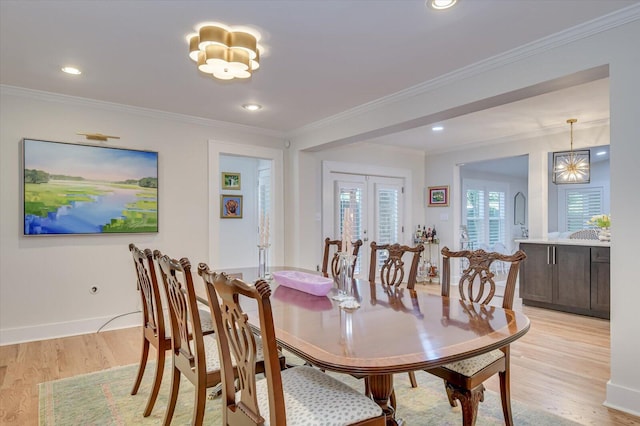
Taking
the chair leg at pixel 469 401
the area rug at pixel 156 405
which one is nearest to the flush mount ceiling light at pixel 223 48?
the area rug at pixel 156 405

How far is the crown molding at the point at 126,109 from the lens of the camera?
355cm

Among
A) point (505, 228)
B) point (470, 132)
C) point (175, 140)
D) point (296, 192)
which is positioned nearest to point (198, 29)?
point (175, 140)

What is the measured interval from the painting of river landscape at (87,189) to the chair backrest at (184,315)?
7.53 ft

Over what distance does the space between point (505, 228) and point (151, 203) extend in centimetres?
852

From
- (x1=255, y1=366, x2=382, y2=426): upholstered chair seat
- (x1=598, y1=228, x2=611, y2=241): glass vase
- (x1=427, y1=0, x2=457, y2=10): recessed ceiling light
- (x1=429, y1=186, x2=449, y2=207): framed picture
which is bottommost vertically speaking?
(x1=255, y1=366, x2=382, y2=426): upholstered chair seat

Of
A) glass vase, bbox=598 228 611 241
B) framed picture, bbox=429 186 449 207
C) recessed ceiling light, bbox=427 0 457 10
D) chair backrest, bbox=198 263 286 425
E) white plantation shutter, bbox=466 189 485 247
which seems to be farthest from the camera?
white plantation shutter, bbox=466 189 485 247

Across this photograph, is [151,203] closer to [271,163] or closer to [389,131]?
[271,163]

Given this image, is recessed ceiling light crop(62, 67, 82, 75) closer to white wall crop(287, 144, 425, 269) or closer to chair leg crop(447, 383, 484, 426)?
white wall crop(287, 144, 425, 269)

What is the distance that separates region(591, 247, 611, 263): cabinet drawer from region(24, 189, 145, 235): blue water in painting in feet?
17.3

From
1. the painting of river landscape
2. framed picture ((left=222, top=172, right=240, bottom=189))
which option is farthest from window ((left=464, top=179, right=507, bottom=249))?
the painting of river landscape

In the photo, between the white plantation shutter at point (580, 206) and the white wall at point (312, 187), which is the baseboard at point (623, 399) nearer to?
the white wall at point (312, 187)

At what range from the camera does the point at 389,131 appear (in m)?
4.02

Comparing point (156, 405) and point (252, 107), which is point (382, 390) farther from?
point (252, 107)

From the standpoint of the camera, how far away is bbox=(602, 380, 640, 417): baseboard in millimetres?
2227
